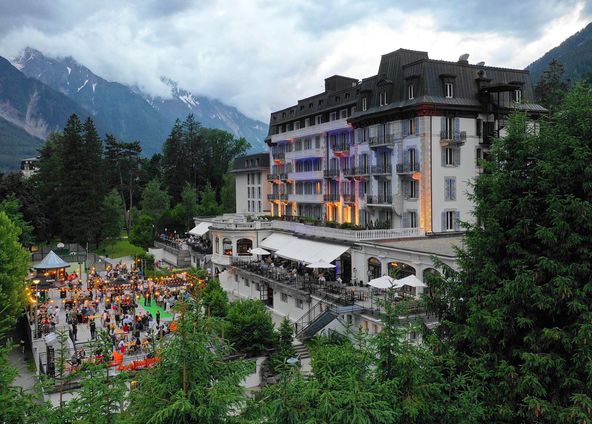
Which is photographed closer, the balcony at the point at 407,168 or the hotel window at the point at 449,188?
→ the balcony at the point at 407,168

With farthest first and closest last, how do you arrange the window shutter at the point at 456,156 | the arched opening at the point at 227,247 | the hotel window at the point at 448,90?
the arched opening at the point at 227,247, the window shutter at the point at 456,156, the hotel window at the point at 448,90

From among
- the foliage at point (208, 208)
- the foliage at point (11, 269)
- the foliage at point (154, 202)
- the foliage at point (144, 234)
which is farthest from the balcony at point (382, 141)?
the foliage at point (154, 202)

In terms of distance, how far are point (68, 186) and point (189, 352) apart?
68055mm

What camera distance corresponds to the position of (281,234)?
161 ft

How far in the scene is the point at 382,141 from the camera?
4284 cm

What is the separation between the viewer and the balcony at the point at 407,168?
39888 millimetres

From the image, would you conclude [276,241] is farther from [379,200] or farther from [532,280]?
[532,280]

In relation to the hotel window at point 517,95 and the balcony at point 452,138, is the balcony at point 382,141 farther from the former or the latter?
the hotel window at point 517,95

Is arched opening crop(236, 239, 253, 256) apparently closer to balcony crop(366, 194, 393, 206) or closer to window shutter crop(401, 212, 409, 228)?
balcony crop(366, 194, 393, 206)

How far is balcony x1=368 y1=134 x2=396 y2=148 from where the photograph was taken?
138 ft

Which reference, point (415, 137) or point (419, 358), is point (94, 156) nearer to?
point (415, 137)

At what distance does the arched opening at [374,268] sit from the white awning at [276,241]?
10.7 metres

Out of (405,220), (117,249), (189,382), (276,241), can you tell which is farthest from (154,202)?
(189,382)

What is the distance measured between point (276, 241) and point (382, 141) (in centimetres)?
1365
